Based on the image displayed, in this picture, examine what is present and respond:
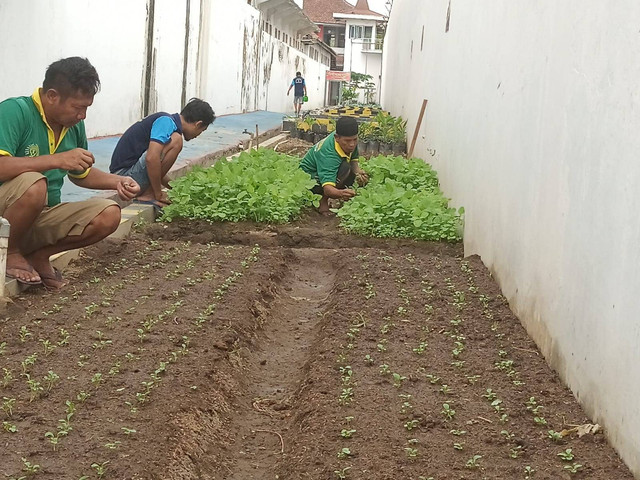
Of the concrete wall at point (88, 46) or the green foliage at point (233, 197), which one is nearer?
the green foliage at point (233, 197)

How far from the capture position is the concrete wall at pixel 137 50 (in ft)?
33.1

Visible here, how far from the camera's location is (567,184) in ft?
12.9

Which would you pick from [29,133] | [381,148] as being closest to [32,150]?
[29,133]

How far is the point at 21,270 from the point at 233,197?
9.36 feet

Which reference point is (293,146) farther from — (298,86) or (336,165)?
(298,86)

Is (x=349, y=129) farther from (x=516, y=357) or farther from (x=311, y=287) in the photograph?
(x=516, y=357)

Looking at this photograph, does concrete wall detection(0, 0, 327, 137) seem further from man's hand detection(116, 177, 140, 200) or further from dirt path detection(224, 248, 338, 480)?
man's hand detection(116, 177, 140, 200)

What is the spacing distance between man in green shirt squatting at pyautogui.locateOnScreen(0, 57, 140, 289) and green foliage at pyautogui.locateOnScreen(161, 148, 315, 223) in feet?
7.14

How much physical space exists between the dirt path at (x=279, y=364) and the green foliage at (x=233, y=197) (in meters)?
0.66

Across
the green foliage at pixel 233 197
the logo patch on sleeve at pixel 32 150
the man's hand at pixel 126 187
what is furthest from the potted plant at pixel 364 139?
the logo patch on sleeve at pixel 32 150

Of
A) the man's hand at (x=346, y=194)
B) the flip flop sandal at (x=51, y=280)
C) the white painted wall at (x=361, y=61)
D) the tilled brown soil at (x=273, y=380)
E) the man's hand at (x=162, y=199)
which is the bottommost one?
the tilled brown soil at (x=273, y=380)

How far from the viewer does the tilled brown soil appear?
9.77ft

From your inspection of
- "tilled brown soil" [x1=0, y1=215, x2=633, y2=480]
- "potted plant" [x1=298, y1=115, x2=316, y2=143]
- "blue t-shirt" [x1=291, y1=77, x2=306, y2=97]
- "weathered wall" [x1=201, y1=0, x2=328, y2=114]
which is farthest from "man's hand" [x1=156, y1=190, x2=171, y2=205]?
"blue t-shirt" [x1=291, y1=77, x2=306, y2=97]

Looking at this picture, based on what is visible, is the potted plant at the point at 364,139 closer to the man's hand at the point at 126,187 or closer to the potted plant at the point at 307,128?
the potted plant at the point at 307,128
